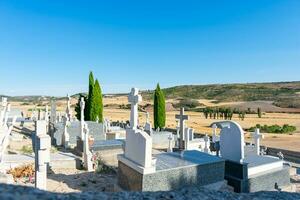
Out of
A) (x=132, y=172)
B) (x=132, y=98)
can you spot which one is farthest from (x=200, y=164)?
(x=132, y=98)

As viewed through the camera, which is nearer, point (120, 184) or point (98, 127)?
point (120, 184)

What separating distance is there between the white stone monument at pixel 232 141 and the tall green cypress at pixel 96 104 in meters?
16.1

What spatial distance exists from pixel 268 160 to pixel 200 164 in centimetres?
340

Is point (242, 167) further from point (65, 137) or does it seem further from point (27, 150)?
point (65, 137)

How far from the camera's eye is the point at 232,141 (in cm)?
1076

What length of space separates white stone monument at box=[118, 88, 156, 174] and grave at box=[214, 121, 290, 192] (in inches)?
Answer: 126

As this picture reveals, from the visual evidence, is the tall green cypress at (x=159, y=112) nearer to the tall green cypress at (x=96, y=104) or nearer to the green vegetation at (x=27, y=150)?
the tall green cypress at (x=96, y=104)

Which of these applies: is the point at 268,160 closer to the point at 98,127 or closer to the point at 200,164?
the point at 200,164

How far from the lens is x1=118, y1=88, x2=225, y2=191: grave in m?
8.68

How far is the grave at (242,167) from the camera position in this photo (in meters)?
10.3

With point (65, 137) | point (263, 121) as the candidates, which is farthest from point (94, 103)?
point (263, 121)

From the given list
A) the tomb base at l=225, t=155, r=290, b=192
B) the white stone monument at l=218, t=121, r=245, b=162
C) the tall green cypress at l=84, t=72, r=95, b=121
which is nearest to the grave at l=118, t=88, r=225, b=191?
the tomb base at l=225, t=155, r=290, b=192

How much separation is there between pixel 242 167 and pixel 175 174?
263cm

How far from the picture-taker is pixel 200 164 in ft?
31.2
